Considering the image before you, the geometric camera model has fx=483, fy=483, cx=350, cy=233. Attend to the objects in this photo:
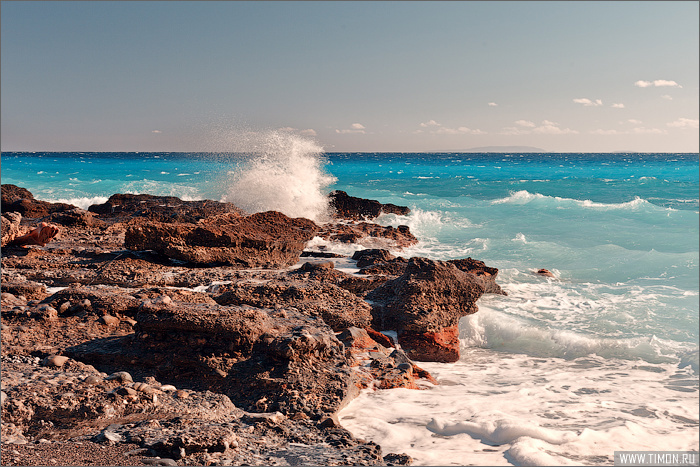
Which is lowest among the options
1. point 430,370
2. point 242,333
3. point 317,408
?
point 430,370

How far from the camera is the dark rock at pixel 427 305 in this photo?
5172 mm

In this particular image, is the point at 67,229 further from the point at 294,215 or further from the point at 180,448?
the point at 180,448

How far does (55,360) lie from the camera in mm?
3398

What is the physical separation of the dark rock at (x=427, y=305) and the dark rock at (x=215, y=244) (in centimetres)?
233

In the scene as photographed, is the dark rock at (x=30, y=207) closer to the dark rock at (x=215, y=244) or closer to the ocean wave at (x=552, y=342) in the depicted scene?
the dark rock at (x=215, y=244)

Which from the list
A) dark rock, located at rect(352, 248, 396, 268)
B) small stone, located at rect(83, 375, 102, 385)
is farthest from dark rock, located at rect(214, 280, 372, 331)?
dark rock, located at rect(352, 248, 396, 268)

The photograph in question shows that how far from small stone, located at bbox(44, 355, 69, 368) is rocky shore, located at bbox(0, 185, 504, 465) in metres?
0.01

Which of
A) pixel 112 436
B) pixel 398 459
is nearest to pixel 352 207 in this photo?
pixel 398 459

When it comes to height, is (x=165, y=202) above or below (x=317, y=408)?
above

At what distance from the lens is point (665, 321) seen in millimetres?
6488

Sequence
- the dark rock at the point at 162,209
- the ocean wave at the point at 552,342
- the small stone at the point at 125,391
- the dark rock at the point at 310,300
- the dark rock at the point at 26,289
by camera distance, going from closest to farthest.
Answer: the small stone at the point at 125,391
the dark rock at the point at 26,289
the dark rock at the point at 310,300
the ocean wave at the point at 552,342
the dark rock at the point at 162,209

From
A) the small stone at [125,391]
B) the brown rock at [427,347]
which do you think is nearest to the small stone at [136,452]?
the small stone at [125,391]

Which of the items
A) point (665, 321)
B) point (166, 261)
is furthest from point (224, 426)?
point (665, 321)

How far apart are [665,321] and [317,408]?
5.47 metres
